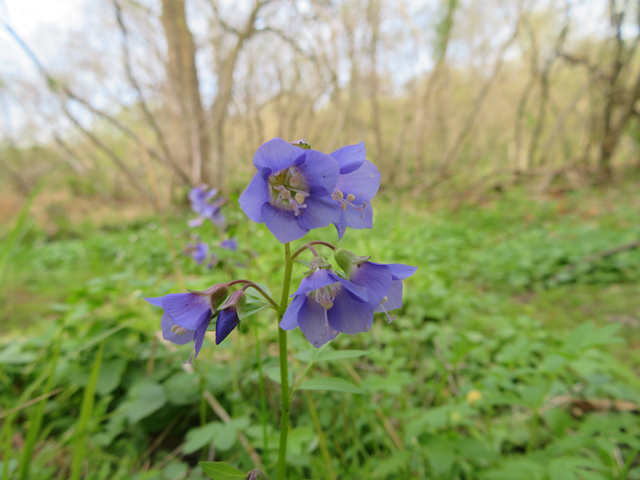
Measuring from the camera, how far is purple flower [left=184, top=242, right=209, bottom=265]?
272 cm

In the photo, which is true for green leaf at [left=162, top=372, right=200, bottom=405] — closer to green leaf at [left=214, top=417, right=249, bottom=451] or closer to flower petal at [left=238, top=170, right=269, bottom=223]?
green leaf at [left=214, top=417, right=249, bottom=451]

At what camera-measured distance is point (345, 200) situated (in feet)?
2.72

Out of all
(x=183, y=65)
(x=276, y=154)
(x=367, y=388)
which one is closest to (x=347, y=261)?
(x=276, y=154)

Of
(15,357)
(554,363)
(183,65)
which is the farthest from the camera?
(183,65)

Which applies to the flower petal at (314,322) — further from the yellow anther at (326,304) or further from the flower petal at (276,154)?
the flower petal at (276,154)

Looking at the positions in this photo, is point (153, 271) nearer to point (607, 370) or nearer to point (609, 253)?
point (607, 370)

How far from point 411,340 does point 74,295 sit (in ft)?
7.00

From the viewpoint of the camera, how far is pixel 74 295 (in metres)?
2.00

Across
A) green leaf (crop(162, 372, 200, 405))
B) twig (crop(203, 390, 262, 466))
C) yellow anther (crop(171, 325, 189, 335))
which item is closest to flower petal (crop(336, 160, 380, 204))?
yellow anther (crop(171, 325, 189, 335))

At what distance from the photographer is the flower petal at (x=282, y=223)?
0.76 m

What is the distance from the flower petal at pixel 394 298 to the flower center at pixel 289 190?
12.3 inches

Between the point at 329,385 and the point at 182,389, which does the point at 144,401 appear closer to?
the point at 182,389

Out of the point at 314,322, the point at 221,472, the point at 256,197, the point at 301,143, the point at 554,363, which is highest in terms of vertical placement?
the point at 301,143

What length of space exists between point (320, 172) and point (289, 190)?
114mm
